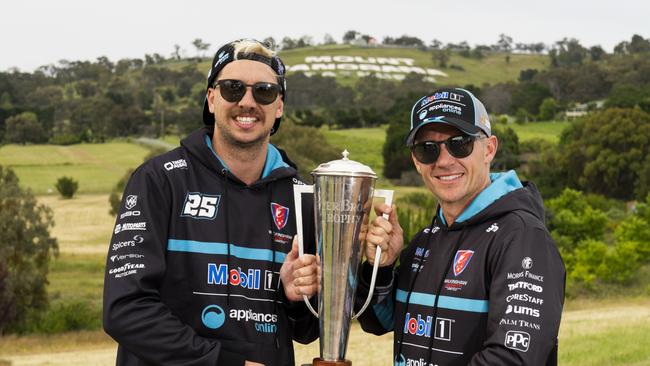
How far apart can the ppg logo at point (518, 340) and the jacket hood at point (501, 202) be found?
0.66m

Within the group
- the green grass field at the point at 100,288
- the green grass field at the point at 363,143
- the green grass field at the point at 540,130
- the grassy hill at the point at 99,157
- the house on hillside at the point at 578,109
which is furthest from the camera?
the house on hillside at the point at 578,109

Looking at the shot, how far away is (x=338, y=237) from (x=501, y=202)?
0.93m

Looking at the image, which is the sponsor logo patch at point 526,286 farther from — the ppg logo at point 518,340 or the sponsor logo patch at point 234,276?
the sponsor logo patch at point 234,276

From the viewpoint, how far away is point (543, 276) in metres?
4.32

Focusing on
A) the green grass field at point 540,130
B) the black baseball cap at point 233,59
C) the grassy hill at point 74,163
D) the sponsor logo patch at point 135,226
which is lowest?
the grassy hill at point 74,163

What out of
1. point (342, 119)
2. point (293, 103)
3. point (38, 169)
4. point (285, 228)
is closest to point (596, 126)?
point (342, 119)

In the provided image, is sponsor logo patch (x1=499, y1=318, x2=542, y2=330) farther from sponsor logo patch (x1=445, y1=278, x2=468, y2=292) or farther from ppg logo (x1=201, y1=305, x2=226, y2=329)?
ppg logo (x1=201, y1=305, x2=226, y2=329)

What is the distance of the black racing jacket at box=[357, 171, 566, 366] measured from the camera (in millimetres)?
4293

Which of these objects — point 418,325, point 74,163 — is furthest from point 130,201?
point 74,163

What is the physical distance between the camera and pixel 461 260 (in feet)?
15.3

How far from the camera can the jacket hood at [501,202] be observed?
465cm

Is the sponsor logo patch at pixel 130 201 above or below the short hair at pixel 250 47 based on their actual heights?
below

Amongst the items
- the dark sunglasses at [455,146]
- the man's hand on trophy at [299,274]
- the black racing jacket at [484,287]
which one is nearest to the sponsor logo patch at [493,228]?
the black racing jacket at [484,287]

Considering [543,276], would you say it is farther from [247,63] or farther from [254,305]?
[247,63]
